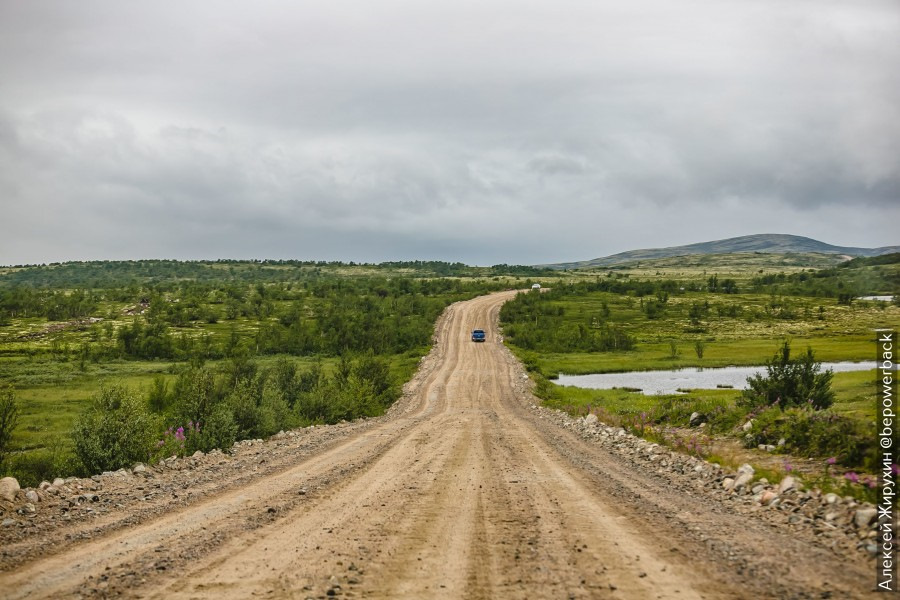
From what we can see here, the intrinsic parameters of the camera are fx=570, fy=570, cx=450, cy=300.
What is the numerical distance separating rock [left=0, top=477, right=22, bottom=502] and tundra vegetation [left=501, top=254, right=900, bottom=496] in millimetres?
14618

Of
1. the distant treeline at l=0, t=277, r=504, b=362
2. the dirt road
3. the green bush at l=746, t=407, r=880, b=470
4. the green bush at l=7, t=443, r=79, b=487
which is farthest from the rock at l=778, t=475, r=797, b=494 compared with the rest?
the distant treeline at l=0, t=277, r=504, b=362

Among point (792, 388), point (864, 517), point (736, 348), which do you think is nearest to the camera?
point (864, 517)

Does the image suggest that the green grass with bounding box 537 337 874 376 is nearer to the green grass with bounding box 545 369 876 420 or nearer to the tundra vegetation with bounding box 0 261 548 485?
the green grass with bounding box 545 369 876 420

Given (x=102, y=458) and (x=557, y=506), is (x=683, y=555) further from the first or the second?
(x=102, y=458)

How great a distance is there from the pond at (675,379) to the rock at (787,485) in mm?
37261

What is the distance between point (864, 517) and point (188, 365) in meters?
62.9

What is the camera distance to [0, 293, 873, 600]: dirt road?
674cm

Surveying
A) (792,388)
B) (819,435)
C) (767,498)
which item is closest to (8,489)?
(767,498)

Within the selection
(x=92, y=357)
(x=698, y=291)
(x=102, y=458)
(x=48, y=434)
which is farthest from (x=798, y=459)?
(x=698, y=291)

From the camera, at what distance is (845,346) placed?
64.9 metres

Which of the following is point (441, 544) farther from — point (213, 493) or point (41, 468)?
point (41, 468)

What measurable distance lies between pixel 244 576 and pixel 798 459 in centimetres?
1147

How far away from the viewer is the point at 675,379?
55.0 m

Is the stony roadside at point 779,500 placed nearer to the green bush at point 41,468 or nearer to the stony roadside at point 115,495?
the stony roadside at point 115,495
